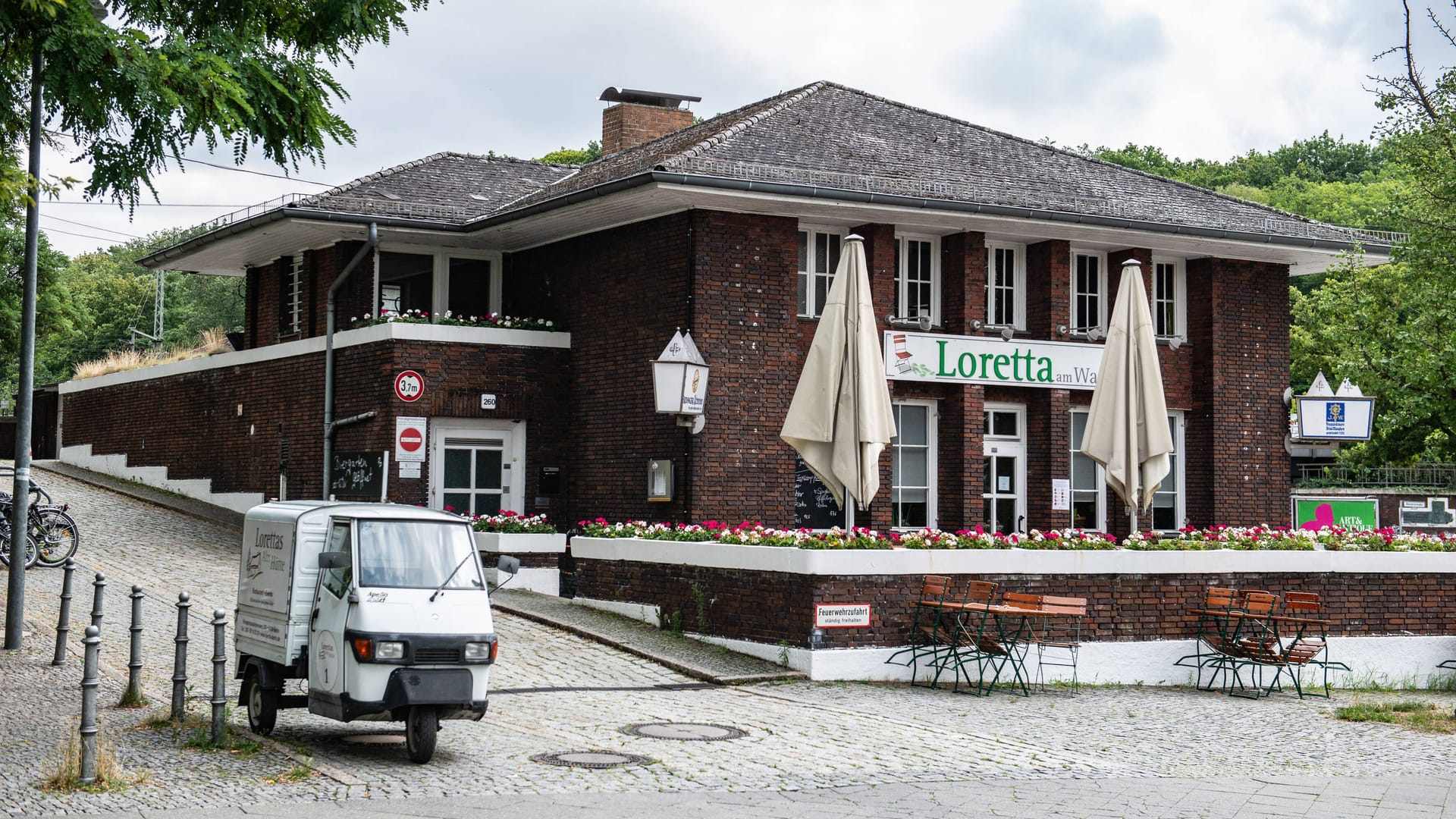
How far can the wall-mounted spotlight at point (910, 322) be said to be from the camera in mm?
22953

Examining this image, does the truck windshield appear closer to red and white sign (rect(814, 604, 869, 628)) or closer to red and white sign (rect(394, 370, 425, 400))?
red and white sign (rect(814, 604, 869, 628))

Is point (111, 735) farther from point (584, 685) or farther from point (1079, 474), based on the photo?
point (1079, 474)

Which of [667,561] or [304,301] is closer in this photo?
[667,561]

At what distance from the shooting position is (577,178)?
1020 inches

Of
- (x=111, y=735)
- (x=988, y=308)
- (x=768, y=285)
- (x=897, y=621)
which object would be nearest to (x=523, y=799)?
(x=111, y=735)

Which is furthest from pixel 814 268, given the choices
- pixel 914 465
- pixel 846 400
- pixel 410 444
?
pixel 846 400

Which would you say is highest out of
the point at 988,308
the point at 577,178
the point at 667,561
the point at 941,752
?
the point at 577,178

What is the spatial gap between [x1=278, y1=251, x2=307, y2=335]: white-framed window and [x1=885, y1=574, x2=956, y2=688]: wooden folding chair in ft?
50.4

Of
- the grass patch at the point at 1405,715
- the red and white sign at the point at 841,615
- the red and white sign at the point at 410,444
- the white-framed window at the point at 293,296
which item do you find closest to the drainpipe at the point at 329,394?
the white-framed window at the point at 293,296

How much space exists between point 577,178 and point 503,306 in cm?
254

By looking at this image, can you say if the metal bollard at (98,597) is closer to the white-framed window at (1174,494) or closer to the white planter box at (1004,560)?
the white planter box at (1004,560)

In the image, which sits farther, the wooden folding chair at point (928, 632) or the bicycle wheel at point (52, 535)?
the bicycle wheel at point (52, 535)

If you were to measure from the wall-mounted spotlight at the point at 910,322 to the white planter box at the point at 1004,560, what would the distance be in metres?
6.79

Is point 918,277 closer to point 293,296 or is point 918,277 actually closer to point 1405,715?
point 1405,715
